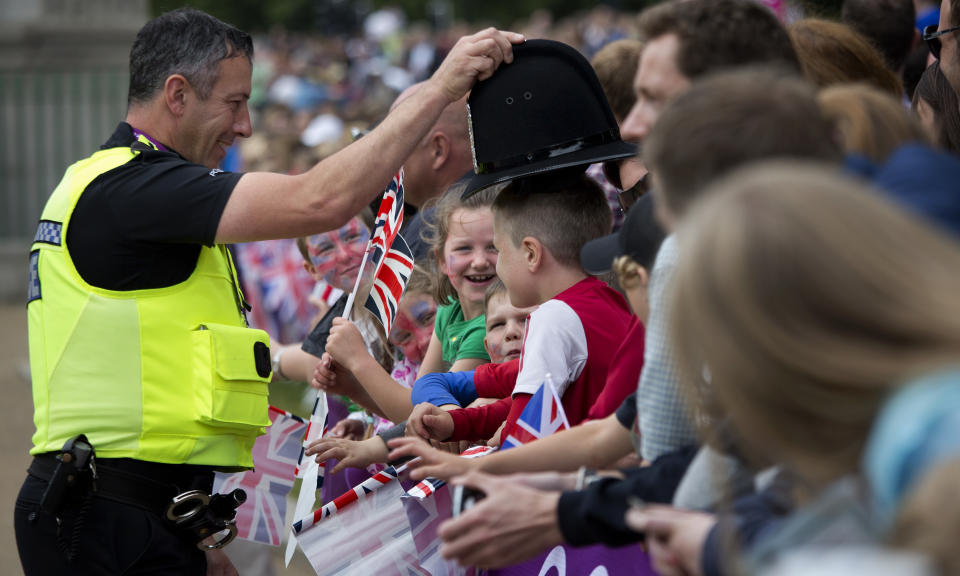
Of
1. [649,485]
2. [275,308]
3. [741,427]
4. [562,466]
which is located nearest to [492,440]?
[562,466]

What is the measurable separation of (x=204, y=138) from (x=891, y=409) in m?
2.85

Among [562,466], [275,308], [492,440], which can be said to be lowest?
[275,308]

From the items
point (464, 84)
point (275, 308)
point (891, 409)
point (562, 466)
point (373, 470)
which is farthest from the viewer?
point (275, 308)


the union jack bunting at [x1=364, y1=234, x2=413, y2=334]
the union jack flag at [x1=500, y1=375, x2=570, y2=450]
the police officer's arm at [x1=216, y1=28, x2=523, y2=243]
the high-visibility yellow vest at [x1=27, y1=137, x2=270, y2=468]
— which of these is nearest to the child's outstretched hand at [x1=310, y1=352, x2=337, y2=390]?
the union jack bunting at [x1=364, y1=234, x2=413, y2=334]

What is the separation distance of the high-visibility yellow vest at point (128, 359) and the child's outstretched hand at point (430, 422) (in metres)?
0.57

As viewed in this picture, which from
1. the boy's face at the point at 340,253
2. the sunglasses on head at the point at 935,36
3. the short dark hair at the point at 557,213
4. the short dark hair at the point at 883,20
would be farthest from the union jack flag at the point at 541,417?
the short dark hair at the point at 883,20

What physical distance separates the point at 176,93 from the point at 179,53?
0.13 m

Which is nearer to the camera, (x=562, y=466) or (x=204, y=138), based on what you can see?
(x=562, y=466)

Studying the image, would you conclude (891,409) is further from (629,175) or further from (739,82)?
(629,175)

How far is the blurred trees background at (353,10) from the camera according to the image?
44.1 meters

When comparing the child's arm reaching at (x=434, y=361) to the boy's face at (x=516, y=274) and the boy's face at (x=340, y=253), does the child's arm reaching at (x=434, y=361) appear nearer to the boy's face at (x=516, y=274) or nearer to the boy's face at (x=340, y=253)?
the boy's face at (x=340, y=253)

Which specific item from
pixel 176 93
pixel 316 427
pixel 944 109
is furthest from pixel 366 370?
pixel 944 109

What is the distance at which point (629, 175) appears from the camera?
3660mm

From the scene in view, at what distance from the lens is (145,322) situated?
11.7 ft
